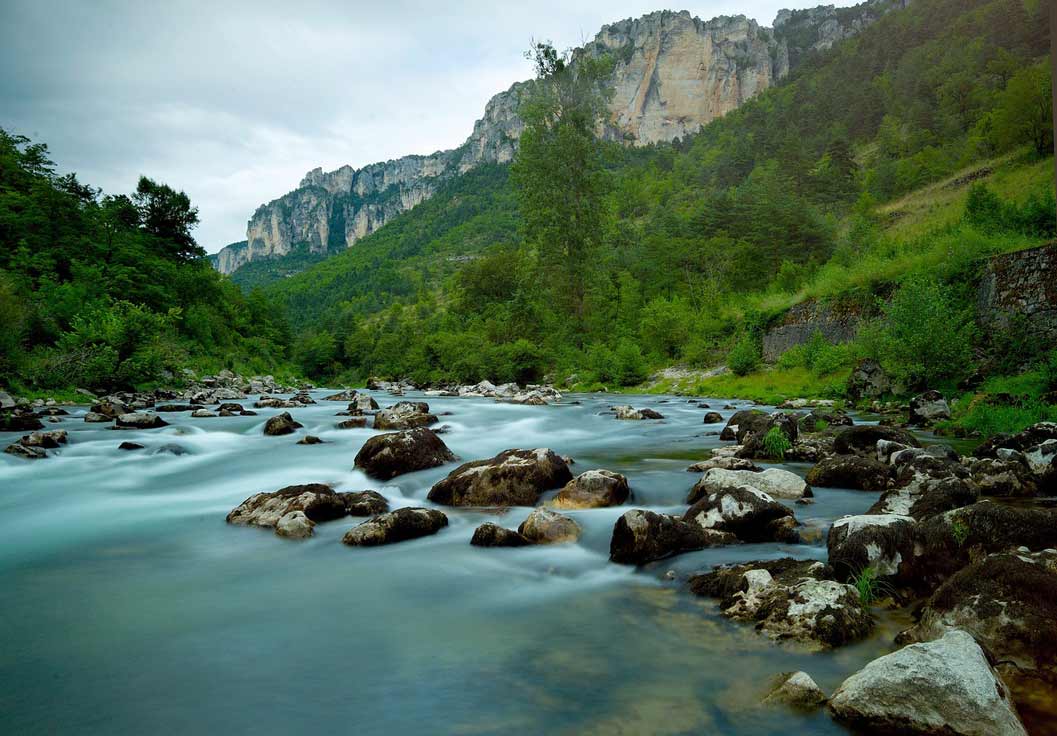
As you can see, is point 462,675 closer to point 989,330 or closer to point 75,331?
point 989,330

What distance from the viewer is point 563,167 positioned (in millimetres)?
46406

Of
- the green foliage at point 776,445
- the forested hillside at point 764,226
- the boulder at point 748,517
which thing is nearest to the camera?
the boulder at point 748,517

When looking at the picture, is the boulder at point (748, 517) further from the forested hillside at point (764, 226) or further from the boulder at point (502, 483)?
the forested hillside at point (764, 226)

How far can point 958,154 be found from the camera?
62188mm

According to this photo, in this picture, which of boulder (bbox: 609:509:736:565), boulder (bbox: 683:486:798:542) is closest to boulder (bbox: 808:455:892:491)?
boulder (bbox: 683:486:798:542)

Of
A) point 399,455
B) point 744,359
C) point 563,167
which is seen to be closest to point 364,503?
point 399,455

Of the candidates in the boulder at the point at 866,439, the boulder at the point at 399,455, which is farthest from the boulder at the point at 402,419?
the boulder at the point at 866,439

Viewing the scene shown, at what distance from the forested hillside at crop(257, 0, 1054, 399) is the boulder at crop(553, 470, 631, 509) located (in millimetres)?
13820

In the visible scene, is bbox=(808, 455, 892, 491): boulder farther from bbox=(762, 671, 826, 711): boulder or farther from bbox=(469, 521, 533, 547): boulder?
bbox=(762, 671, 826, 711): boulder

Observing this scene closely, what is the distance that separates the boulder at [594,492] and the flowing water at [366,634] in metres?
0.41

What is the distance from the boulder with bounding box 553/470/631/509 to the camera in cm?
845

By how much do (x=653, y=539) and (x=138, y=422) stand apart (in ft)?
57.8

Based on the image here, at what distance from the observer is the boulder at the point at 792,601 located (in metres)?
4.18

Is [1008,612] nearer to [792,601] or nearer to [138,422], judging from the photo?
[792,601]
